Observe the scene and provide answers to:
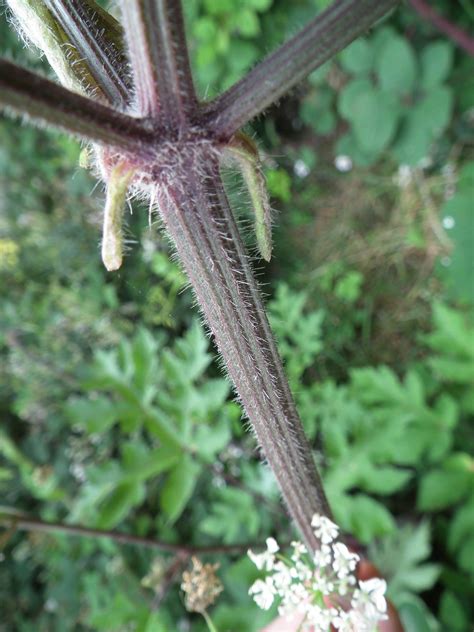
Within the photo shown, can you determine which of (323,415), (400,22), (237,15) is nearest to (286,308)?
(323,415)

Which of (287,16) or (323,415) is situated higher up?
(287,16)

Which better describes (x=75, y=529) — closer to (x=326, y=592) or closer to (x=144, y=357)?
(x=144, y=357)

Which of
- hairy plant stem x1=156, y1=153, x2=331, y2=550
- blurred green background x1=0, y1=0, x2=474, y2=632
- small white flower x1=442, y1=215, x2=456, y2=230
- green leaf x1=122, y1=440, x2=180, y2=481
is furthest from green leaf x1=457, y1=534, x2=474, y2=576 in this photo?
hairy plant stem x1=156, y1=153, x2=331, y2=550

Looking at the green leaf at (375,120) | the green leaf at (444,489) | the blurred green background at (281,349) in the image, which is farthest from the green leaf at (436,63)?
the green leaf at (444,489)

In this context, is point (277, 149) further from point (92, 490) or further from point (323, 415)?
point (92, 490)

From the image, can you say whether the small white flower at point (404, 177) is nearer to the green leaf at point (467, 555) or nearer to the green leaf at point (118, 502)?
the green leaf at point (467, 555)

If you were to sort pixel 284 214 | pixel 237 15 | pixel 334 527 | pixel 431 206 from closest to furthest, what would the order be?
pixel 334 527 < pixel 237 15 < pixel 431 206 < pixel 284 214
